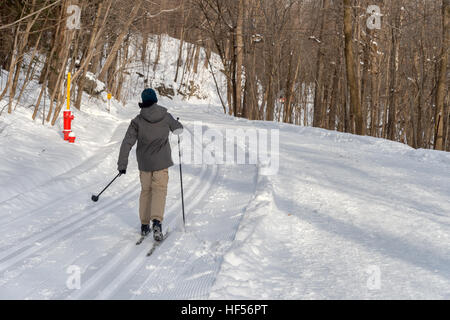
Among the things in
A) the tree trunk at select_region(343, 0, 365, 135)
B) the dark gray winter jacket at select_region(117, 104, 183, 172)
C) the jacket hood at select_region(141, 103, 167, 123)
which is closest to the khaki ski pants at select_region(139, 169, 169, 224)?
the dark gray winter jacket at select_region(117, 104, 183, 172)

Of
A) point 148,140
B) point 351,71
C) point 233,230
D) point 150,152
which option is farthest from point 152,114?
point 351,71

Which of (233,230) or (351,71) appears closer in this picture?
(233,230)

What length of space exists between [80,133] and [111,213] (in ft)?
25.5

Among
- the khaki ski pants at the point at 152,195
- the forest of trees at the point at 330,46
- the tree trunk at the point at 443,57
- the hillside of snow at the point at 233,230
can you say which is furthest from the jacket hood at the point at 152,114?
the tree trunk at the point at 443,57

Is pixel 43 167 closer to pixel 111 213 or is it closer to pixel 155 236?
pixel 111 213

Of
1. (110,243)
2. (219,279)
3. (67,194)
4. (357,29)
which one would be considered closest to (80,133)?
(67,194)

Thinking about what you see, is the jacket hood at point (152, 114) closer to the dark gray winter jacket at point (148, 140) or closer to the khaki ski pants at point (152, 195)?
the dark gray winter jacket at point (148, 140)

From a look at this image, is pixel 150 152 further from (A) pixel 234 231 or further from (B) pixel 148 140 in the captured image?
(A) pixel 234 231

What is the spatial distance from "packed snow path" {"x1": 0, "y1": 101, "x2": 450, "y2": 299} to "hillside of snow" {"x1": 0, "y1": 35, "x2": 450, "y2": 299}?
2cm

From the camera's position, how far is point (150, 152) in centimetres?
536

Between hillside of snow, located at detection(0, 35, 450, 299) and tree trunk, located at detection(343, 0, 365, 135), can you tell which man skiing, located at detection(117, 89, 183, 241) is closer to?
hillside of snow, located at detection(0, 35, 450, 299)

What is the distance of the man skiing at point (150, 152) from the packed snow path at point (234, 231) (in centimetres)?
45

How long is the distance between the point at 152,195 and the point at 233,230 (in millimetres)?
1180

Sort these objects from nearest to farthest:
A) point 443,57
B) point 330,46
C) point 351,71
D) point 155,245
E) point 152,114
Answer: point 155,245 < point 152,114 < point 351,71 < point 443,57 < point 330,46
